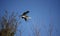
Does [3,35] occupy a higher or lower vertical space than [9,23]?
lower

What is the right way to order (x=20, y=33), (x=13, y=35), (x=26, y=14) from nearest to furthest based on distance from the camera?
(x=26, y=14) < (x=20, y=33) < (x=13, y=35)

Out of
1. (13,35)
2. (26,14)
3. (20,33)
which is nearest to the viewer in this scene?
(26,14)

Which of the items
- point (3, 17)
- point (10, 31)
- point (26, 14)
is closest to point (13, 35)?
point (10, 31)

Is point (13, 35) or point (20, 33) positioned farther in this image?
point (13, 35)

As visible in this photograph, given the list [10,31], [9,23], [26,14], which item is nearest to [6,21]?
[9,23]

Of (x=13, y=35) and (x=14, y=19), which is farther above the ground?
(x=14, y=19)

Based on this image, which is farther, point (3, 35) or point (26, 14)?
point (3, 35)

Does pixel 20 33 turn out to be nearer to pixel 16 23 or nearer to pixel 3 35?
pixel 16 23

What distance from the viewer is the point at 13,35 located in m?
5.70

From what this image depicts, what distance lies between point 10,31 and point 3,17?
2.40 feet

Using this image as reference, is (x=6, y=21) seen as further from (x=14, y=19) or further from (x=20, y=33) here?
(x=20, y=33)

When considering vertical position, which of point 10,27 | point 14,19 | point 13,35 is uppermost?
point 14,19

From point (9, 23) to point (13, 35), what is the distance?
67 cm

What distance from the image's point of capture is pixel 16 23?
5.48m
